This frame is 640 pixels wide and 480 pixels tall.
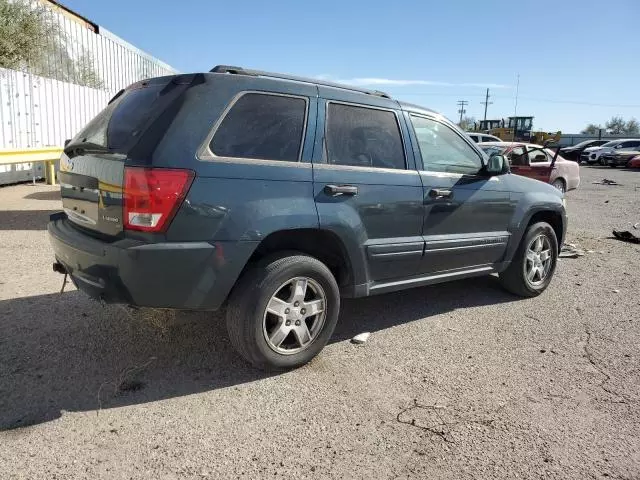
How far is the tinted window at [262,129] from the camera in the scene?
124 inches

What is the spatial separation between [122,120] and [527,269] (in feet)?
13.4

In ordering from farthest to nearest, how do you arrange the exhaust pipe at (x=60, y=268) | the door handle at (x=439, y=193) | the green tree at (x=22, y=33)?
1. the green tree at (x=22, y=33)
2. the door handle at (x=439, y=193)
3. the exhaust pipe at (x=60, y=268)

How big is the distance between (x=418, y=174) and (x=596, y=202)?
13.0 metres

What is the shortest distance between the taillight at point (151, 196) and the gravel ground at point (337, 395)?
1074mm

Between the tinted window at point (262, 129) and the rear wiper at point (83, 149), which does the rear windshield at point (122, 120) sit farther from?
the tinted window at point (262, 129)

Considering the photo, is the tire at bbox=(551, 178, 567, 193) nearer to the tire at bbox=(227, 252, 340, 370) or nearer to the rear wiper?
the tire at bbox=(227, 252, 340, 370)

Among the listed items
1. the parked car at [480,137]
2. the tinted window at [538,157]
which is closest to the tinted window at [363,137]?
the tinted window at [538,157]

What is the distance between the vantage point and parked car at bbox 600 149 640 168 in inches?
1248

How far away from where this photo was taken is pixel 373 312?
473cm

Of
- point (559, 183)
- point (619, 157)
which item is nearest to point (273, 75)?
point (559, 183)

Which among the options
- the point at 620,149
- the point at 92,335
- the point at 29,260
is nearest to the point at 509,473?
the point at 92,335

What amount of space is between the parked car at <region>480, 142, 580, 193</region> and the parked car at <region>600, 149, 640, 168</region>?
2109 cm

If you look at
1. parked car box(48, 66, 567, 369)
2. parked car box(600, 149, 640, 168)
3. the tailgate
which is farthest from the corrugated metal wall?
parked car box(600, 149, 640, 168)

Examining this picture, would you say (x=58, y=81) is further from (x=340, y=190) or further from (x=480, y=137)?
(x=480, y=137)
